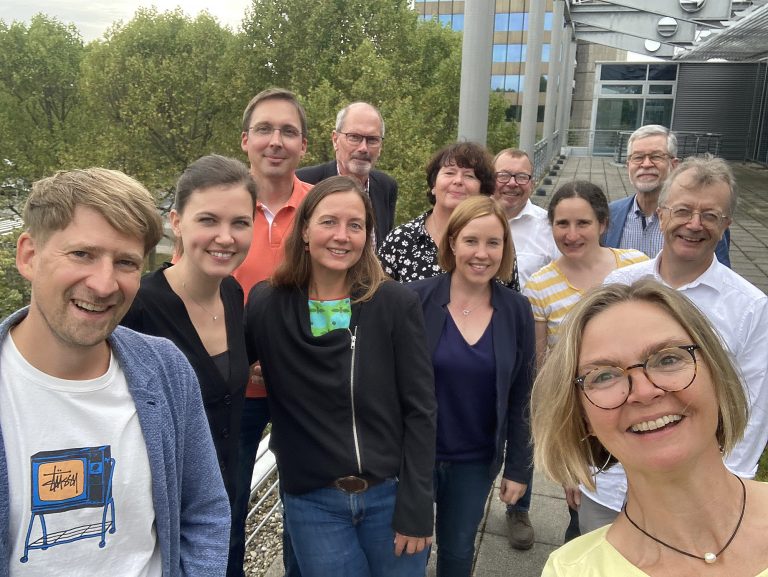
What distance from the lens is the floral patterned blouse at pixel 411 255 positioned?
3.13 m

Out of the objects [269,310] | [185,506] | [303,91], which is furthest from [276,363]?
[303,91]

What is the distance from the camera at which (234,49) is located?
2234cm

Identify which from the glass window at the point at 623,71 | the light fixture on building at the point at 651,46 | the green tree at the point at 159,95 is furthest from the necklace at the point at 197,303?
the glass window at the point at 623,71

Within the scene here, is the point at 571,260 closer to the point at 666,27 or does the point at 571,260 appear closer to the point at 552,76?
the point at 666,27

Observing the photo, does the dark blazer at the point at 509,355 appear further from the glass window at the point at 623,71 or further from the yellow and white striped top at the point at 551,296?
the glass window at the point at 623,71

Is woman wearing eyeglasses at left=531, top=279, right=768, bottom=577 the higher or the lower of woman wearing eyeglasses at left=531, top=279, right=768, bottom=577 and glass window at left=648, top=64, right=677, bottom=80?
the lower

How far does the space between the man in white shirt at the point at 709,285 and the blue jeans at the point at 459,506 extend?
1.40ft

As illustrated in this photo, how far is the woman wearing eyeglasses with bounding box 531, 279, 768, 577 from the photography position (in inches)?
54.4

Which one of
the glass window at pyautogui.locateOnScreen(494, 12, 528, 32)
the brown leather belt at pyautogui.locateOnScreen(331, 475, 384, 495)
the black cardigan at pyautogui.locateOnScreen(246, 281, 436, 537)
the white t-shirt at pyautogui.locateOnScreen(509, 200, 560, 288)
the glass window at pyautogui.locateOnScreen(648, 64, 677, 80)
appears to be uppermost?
the glass window at pyautogui.locateOnScreen(494, 12, 528, 32)

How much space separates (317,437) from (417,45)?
22748 millimetres

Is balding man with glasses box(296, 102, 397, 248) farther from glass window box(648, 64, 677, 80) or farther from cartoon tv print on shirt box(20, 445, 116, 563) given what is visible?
glass window box(648, 64, 677, 80)

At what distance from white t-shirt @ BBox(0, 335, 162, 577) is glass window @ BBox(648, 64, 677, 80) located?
3399 cm

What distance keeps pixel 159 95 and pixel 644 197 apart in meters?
20.9

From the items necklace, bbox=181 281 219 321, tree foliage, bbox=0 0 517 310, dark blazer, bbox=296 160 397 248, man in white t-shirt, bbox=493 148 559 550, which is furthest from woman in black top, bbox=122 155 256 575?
tree foliage, bbox=0 0 517 310
